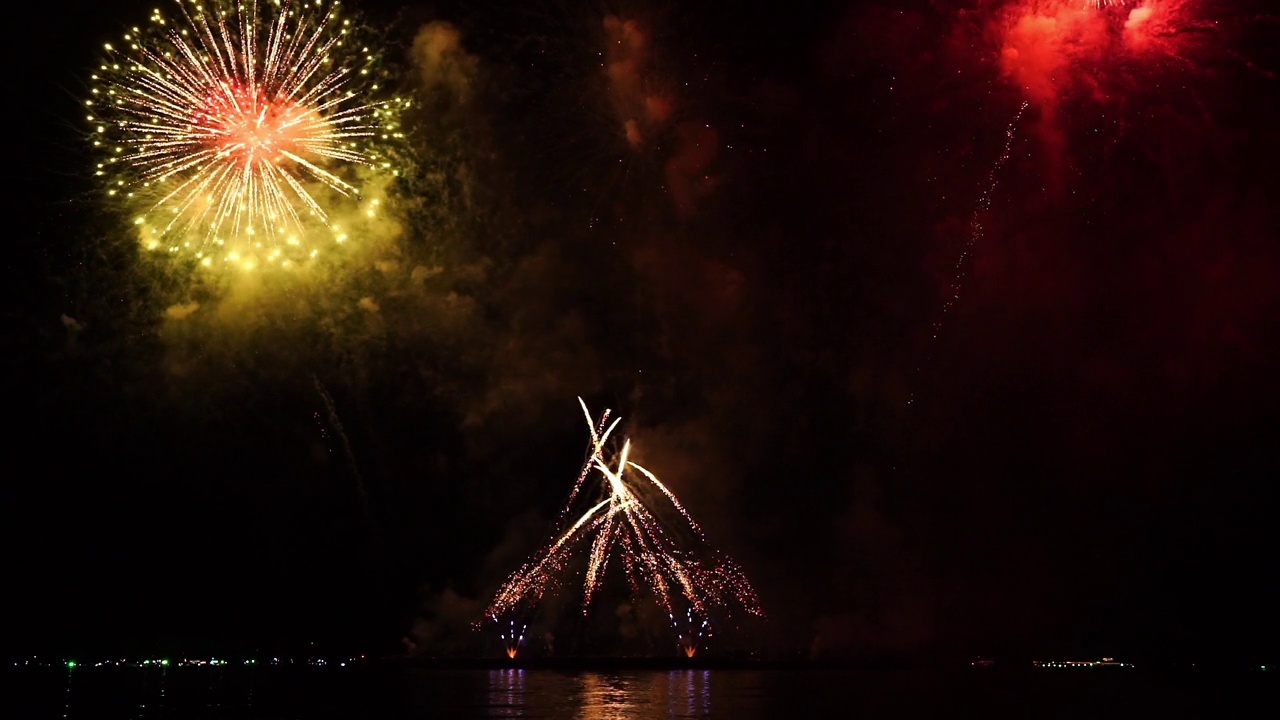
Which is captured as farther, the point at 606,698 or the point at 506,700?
the point at 606,698

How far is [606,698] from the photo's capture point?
35094 millimetres

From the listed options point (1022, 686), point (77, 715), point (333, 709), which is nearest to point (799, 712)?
point (333, 709)

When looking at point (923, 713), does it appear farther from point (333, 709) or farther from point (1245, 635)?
point (1245, 635)

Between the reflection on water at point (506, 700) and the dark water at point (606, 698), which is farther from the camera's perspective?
the dark water at point (606, 698)

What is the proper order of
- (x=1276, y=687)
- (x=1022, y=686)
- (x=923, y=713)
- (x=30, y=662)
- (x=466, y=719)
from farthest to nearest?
1. (x=30, y=662)
2. (x=1276, y=687)
3. (x=1022, y=686)
4. (x=923, y=713)
5. (x=466, y=719)

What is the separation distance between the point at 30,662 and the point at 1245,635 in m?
75.2

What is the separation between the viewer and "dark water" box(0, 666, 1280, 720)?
29031 mm

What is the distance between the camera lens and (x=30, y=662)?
64.6 meters

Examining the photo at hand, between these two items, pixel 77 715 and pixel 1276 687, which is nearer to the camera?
pixel 77 715

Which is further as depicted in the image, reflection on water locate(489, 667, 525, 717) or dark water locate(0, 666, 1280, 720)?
dark water locate(0, 666, 1280, 720)

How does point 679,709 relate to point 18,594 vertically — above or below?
below

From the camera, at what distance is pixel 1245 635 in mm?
76000

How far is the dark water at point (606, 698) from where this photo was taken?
29031mm

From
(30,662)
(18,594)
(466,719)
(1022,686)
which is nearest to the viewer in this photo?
(466,719)
